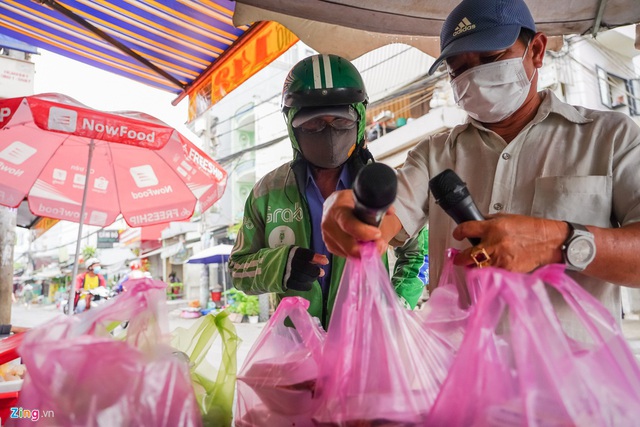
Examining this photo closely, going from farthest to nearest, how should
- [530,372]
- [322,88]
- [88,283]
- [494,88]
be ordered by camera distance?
1. [88,283]
2. [322,88]
3. [494,88]
4. [530,372]

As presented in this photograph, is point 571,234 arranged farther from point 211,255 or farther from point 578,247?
point 211,255

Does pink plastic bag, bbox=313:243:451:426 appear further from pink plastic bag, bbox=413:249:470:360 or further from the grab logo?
the grab logo

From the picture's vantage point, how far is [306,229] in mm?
1787

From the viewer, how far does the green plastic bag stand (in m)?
0.99

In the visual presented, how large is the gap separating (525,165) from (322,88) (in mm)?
850

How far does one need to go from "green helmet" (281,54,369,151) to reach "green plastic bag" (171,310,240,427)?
96cm

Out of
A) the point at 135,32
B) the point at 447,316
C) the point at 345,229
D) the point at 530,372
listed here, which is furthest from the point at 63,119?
the point at 530,372

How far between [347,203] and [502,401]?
0.43 m

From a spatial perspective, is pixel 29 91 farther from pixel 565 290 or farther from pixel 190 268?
pixel 190 268

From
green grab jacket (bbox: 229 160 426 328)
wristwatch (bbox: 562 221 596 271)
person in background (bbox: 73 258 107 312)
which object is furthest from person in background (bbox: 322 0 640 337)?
person in background (bbox: 73 258 107 312)

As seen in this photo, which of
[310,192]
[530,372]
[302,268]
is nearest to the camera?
[530,372]

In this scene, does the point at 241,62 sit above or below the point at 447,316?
above

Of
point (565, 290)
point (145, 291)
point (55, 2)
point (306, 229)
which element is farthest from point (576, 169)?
point (55, 2)

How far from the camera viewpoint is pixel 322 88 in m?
1.71
